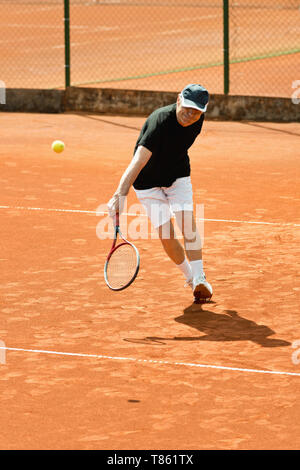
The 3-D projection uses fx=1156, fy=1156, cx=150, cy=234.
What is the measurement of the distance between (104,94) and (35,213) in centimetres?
697

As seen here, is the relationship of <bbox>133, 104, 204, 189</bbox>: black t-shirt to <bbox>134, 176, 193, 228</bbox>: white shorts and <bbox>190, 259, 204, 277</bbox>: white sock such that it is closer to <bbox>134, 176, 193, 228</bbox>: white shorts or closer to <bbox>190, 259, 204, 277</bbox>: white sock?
<bbox>134, 176, 193, 228</bbox>: white shorts

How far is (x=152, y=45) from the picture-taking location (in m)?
25.1

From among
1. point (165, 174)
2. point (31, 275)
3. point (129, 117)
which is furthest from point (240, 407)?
point (129, 117)

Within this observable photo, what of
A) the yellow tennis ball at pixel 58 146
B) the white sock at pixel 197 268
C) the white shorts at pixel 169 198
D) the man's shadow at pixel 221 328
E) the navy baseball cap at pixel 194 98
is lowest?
the man's shadow at pixel 221 328

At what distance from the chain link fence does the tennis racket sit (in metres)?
10.9

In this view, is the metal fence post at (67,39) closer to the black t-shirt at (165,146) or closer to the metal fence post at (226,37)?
the metal fence post at (226,37)

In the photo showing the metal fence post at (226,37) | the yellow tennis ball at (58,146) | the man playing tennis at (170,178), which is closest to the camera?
the man playing tennis at (170,178)

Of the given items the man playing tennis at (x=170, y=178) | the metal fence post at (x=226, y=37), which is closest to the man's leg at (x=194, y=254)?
Answer: the man playing tennis at (x=170, y=178)

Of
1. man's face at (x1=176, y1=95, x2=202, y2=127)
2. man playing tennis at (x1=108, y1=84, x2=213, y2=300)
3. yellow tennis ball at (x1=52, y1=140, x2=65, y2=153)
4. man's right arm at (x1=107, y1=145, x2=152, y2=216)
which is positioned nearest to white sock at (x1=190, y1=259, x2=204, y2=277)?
man playing tennis at (x1=108, y1=84, x2=213, y2=300)

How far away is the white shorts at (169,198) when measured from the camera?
8.92 m

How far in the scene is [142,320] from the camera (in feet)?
28.3

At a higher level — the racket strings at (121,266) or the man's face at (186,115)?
the man's face at (186,115)

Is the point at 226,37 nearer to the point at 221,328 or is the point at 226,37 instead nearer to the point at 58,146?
the point at 58,146

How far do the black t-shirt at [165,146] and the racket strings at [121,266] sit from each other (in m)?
0.52
